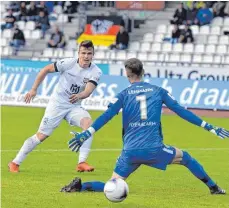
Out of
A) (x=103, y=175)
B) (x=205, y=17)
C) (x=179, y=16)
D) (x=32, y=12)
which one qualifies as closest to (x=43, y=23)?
(x=32, y=12)

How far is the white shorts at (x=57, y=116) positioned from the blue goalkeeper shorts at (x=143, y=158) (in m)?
3.34

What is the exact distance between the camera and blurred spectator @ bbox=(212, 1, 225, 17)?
111 ft

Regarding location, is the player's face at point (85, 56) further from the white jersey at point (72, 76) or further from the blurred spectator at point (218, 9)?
the blurred spectator at point (218, 9)

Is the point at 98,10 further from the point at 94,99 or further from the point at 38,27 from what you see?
the point at 94,99

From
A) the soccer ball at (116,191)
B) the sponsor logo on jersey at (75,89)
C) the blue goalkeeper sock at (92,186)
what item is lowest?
the blue goalkeeper sock at (92,186)

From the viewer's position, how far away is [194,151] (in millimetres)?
17484

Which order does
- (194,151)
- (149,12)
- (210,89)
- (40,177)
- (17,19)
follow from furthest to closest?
(17,19)
(149,12)
(210,89)
(194,151)
(40,177)

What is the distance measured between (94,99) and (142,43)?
7.76 metres

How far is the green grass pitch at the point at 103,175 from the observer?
34.5ft

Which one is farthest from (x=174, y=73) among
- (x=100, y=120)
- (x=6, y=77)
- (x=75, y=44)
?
(x=100, y=120)

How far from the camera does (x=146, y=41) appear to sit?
1372 inches

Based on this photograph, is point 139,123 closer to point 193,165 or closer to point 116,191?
point 116,191

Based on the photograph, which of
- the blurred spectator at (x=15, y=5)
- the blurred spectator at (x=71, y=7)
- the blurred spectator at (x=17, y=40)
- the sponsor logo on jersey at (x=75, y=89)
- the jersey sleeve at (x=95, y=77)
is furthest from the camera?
the blurred spectator at (x=15, y=5)

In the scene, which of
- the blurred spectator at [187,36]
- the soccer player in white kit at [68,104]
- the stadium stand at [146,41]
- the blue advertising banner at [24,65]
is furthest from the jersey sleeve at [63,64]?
the blurred spectator at [187,36]
